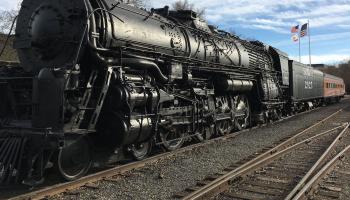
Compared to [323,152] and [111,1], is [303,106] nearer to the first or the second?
[323,152]

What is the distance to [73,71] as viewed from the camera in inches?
279

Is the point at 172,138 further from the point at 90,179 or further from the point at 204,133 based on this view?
the point at 90,179

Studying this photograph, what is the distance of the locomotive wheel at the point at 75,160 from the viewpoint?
22.9ft

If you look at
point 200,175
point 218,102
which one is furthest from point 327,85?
point 200,175

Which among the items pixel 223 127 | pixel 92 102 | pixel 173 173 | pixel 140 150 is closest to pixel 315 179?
pixel 173 173

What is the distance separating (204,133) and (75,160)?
576cm

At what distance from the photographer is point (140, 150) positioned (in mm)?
9188

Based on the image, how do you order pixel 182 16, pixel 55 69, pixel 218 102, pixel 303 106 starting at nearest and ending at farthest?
pixel 55 69, pixel 182 16, pixel 218 102, pixel 303 106

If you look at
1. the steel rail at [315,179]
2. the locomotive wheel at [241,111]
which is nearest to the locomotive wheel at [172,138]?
the steel rail at [315,179]

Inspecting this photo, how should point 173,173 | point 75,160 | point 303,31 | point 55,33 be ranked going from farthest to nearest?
point 303,31
point 173,173
point 55,33
point 75,160

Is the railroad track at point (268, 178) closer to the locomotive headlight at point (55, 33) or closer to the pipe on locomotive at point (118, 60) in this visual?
the pipe on locomotive at point (118, 60)

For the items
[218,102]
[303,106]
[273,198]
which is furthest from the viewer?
[303,106]

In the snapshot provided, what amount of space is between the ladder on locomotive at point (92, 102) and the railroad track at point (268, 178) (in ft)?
6.99

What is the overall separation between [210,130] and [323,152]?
3.42m
